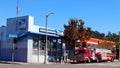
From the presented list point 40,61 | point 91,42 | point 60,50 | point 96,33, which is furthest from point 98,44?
point 96,33

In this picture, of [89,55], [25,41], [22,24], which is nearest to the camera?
[25,41]

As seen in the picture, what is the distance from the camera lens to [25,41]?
5141 centimetres

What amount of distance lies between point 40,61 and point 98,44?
24523 millimetres

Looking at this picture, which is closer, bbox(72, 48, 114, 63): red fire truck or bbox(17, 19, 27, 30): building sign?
bbox(17, 19, 27, 30): building sign

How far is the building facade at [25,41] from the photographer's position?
167 feet

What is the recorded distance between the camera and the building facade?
51.0 metres

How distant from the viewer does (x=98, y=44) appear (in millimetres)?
74188

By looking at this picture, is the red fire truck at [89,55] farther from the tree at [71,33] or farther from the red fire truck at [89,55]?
the tree at [71,33]

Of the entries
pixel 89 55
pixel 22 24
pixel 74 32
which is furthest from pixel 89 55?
pixel 22 24

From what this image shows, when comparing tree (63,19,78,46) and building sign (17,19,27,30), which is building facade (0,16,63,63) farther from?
tree (63,19,78,46)

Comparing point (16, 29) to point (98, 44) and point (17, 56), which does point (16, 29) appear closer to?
point (17, 56)

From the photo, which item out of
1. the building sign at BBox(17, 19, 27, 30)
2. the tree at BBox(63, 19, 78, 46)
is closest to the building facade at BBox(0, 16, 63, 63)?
the building sign at BBox(17, 19, 27, 30)

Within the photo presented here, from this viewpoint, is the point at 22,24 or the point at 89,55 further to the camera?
the point at 89,55

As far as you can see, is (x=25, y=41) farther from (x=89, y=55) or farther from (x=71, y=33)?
(x=89, y=55)
